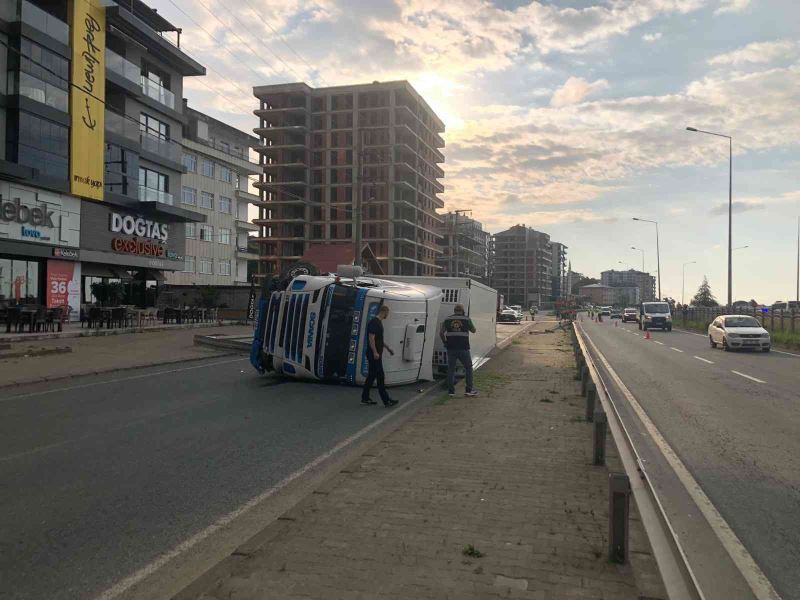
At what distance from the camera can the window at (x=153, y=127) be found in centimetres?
3312

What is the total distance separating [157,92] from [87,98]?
248 inches

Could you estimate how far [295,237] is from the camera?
86.8 m

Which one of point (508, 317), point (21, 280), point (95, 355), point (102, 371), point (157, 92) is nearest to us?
point (102, 371)

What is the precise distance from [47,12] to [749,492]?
3190cm

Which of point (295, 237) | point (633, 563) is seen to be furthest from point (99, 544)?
point (295, 237)

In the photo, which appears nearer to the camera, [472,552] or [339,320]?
[472,552]

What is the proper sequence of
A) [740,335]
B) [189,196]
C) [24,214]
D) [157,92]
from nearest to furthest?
[740,335] → [24,214] → [157,92] → [189,196]

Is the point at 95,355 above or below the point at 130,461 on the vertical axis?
above

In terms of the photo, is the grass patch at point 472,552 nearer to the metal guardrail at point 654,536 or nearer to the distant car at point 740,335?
the metal guardrail at point 654,536

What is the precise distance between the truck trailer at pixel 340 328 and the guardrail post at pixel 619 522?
786 cm

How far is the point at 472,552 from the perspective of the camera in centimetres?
401

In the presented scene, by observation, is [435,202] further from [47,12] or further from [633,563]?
[633,563]

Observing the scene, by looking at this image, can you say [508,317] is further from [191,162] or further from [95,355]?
[95,355]

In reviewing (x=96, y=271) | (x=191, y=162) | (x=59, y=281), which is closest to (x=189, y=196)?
(x=191, y=162)
